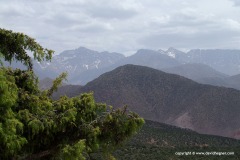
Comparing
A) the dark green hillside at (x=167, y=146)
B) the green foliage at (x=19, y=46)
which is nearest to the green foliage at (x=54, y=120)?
the green foliage at (x=19, y=46)

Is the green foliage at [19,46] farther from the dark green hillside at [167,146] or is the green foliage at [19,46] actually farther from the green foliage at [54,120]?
the dark green hillside at [167,146]

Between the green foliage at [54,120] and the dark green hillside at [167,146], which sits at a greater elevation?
the green foliage at [54,120]

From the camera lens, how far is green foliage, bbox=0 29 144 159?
10.0 metres

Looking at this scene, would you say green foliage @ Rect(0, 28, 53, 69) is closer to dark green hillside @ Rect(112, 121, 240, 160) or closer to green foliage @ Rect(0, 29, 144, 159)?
green foliage @ Rect(0, 29, 144, 159)

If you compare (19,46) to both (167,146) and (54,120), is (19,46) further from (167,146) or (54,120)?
(167,146)

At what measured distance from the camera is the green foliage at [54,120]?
1002 cm

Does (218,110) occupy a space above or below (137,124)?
below

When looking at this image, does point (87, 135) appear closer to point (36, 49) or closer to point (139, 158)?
point (36, 49)

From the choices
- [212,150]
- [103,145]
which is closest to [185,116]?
[212,150]

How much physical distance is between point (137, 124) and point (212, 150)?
7493cm

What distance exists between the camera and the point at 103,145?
1209cm

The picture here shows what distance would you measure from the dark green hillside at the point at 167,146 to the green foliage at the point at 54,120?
166 feet

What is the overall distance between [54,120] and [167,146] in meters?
81.4

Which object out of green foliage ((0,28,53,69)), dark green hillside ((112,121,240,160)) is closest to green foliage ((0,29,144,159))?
green foliage ((0,28,53,69))
